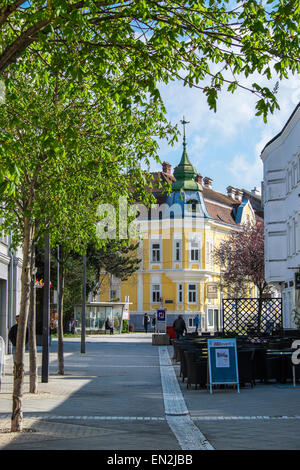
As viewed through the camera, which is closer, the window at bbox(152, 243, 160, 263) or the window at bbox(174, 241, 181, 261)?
the window at bbox(174, 241, 181, 261)

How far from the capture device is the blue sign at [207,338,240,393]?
56.1 feet

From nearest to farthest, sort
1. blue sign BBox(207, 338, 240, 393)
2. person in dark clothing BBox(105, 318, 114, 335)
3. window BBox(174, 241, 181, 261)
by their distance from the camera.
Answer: blue sign BBox(207, 338, 240, 393) → person in dark clothing BBox(105, 318, 114, 335) → window BBox(174, 241, 181, 261)

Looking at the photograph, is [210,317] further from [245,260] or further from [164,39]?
[164,39]

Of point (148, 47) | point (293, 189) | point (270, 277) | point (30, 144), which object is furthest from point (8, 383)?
point (270, 277)

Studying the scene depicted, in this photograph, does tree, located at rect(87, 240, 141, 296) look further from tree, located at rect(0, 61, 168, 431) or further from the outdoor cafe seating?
tree, located at rect(0, 61, 168, 431)

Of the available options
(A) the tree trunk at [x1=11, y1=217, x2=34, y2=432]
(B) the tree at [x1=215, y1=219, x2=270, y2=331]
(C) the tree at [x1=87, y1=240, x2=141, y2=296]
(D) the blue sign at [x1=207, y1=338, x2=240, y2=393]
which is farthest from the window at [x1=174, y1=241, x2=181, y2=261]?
(A) the tree trunk at [x1=11, y1=217, x2=34, y2=432]

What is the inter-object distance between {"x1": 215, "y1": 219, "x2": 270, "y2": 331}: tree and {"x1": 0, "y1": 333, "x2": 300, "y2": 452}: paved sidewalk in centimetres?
4576

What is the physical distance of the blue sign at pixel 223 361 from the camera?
17094mm

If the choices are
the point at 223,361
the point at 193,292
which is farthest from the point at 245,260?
the point at 223,361

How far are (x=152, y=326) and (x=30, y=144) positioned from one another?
6411 centimetres

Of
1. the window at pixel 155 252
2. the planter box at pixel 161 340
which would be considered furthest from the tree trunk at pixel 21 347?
the window at pixel 155 252

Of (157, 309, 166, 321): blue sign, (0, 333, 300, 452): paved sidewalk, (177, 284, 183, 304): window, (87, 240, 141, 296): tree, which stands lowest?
(0, 333, 300, 452): paved sidewalk

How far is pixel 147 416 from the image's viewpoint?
43.5 ft
